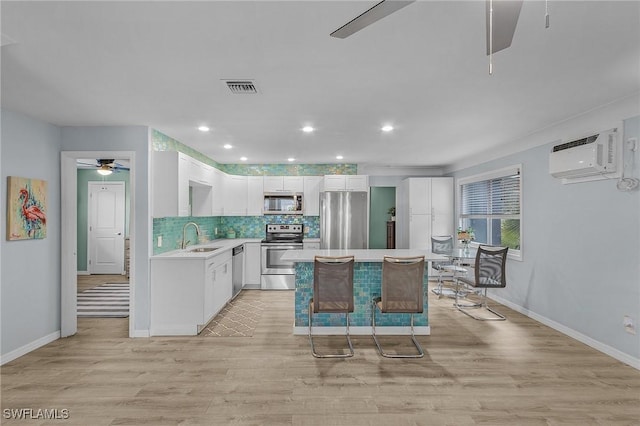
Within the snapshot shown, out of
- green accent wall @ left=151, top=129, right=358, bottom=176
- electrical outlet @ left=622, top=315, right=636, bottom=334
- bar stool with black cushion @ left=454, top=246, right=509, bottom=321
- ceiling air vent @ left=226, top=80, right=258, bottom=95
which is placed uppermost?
ceiling air vent @ left=226, top=80, right=258, bottom=95

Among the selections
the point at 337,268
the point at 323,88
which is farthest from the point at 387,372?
the point at 323,88

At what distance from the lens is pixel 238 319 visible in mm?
4219

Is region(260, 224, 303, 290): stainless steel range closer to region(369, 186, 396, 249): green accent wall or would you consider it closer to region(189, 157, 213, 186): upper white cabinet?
region(189, 157, 213, 186): upper white cabinet

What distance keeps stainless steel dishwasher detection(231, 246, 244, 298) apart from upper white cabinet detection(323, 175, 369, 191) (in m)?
1.99

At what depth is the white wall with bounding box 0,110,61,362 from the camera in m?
3.02

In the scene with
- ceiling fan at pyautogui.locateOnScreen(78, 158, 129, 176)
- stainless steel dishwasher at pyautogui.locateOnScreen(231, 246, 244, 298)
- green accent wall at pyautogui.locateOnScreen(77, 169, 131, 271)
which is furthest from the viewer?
green accent wall at pyautogui.locateOnScreen(77, 169, 131, 271)

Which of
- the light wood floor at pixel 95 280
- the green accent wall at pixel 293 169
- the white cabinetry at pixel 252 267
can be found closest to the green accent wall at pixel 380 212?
the green accent wall at pixel 293 169

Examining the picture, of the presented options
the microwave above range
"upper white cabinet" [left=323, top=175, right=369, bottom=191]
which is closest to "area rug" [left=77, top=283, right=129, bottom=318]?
the microwave above range

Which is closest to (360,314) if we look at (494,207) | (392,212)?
(494,207)

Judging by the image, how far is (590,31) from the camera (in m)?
1.82

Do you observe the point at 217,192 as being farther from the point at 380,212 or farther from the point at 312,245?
the point at 380,212

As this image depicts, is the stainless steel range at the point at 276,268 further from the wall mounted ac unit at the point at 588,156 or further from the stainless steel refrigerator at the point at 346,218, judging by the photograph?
the wall mounted ac unit at the point at 588,156

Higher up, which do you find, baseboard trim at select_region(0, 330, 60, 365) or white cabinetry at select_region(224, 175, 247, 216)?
white cabinetry at select_region(224, 175, 247, 216)

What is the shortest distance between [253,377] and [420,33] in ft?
9.51
